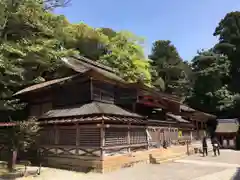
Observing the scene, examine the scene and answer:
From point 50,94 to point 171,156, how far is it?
11.1 meters

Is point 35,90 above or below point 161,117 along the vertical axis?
above

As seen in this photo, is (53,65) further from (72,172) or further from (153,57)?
(153,57)

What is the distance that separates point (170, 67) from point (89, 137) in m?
44.5

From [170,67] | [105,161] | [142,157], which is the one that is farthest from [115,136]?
[170,67]

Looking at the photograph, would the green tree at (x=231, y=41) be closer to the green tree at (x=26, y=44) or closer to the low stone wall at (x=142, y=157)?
the low stone wall at (x=142, y=157)

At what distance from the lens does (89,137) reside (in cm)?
1684

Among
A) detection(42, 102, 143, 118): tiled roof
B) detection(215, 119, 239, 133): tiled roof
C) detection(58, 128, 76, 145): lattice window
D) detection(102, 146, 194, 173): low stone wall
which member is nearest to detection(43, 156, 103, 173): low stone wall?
detection(102, 146, 194, 173): low stone wall

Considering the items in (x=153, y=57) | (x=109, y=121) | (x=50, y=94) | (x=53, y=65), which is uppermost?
(x=153, y=57)

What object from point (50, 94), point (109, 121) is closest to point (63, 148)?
point (109, 121)

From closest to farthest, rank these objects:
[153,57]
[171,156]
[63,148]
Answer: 1. [63,148]
2. [171,156]
3. [153,57]

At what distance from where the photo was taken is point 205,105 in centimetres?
4966

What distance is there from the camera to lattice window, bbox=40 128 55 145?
19.1 meters

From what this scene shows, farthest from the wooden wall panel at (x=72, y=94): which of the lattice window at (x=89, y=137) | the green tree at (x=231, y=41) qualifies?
the green tree at (x=231, y=41)

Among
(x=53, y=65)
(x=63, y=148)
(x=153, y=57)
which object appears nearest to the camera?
(x=63, y=148)
